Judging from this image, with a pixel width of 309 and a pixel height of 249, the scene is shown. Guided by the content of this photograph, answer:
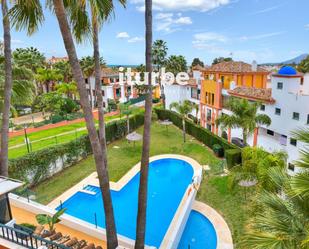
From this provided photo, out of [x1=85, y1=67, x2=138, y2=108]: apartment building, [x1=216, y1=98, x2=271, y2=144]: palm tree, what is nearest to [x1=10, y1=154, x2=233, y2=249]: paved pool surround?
[x1=216, y1=98, x2=271, y2=144]: palm tree

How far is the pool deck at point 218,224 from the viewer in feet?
44.3

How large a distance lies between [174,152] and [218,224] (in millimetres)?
13838

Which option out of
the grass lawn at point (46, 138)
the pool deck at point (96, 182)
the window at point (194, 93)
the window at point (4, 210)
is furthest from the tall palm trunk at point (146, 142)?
the window at point (194, 93)

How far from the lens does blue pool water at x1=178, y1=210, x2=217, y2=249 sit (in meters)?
13.9

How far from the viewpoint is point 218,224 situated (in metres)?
15.2

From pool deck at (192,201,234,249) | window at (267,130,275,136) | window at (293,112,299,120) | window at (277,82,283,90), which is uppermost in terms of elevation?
window at (277,82,283,90)

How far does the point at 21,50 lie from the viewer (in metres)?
54.6

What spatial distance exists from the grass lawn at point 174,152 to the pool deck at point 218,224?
35 cm

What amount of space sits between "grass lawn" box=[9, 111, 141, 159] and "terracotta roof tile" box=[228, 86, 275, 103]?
65.4 ft

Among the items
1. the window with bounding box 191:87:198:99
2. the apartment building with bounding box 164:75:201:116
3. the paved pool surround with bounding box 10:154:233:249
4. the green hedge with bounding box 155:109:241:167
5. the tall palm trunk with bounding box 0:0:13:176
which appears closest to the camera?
the tall palm trunk with bounding box 0:0:13:176

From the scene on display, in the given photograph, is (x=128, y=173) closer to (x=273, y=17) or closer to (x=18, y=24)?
(x=18, y=24)

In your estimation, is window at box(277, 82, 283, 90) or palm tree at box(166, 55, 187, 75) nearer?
window at box(277, 82, 283, 90)

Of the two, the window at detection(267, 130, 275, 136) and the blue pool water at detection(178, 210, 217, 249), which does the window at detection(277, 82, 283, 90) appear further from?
the blue pool water at detection(178, 210, 217, 249)

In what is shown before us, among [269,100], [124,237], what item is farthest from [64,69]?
[124,237]
